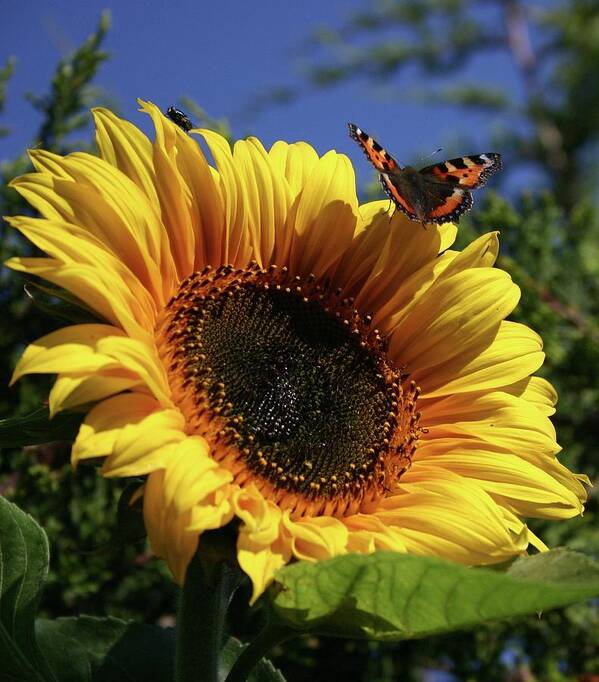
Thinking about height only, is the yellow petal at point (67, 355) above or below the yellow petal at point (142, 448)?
above

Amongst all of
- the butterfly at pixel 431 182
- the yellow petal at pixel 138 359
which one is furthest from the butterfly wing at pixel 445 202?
the yellow petal at pixel 138 359

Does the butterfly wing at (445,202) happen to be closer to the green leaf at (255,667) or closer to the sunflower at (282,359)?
the sunflower at (282,359)

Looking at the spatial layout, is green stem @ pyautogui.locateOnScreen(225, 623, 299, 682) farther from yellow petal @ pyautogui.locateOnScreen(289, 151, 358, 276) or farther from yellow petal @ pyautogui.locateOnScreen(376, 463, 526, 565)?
yellow petal @ pyautogui.locateOnScreen(289, 151, 358, 276)

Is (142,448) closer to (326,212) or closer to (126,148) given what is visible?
(126,148)

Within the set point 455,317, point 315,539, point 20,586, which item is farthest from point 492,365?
point 20,586

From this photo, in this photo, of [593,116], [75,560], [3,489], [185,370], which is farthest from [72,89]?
[593,116]

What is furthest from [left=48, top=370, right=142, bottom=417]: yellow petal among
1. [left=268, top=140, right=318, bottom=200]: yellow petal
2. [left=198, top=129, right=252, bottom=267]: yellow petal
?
[left=268, top=140, right=318, bottom=200]: yellow petal
